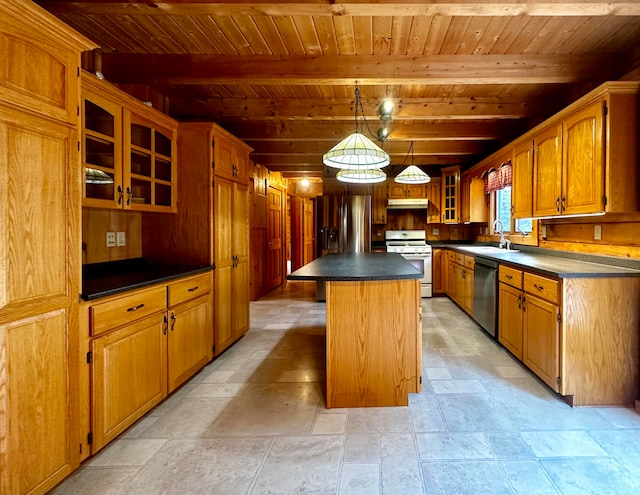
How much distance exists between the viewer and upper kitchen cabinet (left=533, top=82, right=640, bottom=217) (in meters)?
2.15

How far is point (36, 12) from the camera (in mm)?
1281

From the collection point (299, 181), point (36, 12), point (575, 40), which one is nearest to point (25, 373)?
point (36, 12)

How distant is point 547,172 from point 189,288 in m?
3.34

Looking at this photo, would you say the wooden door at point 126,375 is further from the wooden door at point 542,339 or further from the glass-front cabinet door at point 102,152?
the wooden door at point 542,339

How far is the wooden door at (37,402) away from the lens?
123 centimetres

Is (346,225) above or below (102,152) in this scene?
below

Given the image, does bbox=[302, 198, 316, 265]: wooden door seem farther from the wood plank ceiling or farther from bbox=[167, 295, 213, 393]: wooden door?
bbox=[167, 295, 213, 393]: wooden door

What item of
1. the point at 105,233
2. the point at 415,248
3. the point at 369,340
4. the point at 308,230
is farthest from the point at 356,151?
the point at 308,230

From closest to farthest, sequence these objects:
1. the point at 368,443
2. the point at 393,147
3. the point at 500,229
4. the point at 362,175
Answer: the point at 368,443, the point at 362,175, the point at 500,229, the point at 393,147

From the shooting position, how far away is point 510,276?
2.88 m

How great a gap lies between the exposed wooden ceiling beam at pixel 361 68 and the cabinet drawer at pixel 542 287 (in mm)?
1680

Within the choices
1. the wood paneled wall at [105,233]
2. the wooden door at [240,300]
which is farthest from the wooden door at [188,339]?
the wood paneled wall at [105,233]

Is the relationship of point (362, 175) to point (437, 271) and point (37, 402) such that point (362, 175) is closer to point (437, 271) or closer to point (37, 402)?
point (37, 402)

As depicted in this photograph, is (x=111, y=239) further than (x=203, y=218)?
No
